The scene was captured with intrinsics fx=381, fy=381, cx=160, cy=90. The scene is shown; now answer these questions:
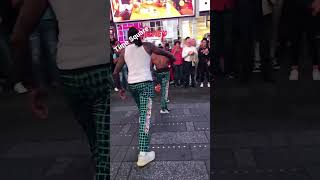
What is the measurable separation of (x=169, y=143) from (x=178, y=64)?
7.53 metres

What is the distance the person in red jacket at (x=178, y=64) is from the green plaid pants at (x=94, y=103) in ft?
32.2

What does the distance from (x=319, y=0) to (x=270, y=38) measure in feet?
1.96

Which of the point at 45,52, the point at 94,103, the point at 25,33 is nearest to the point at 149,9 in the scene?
the point at 45,52

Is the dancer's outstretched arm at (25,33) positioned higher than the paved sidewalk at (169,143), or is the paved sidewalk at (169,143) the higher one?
the dancer's outstretched arm at (25,33)

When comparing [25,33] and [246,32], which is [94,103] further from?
[246,32]

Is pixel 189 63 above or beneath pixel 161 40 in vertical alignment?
beneath

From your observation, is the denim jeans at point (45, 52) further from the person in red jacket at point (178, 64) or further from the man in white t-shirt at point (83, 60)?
the person in red jacket at point (178, 64)

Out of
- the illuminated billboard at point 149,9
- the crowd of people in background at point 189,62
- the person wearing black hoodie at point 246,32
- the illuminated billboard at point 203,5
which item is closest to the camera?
the person wearing black hoodie at point 246,32

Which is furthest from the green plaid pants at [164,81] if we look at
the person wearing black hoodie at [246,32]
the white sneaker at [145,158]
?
the person wearing black hoodie at [246,32]

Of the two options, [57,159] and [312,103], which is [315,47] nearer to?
[57,159]

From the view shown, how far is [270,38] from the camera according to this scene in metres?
2.21

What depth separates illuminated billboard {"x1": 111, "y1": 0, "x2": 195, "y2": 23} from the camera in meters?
10.9

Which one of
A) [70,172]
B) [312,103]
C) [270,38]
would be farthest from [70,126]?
[270,38]

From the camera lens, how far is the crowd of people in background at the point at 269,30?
6.48 ft
